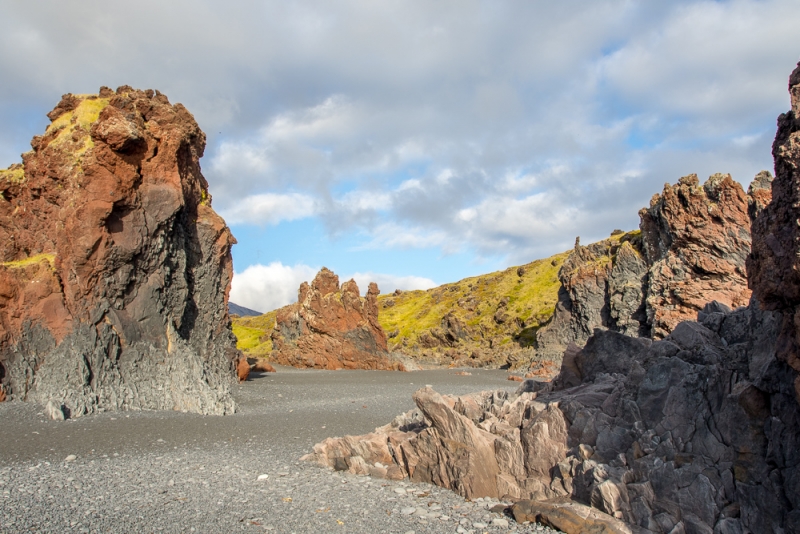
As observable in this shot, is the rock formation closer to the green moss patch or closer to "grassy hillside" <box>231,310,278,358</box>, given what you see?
the green moss patch

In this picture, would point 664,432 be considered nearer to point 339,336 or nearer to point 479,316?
point 339,336

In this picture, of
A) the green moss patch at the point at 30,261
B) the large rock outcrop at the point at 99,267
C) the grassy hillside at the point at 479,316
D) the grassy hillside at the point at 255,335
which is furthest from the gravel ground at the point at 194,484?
the grassy hillside at the point at 255,335

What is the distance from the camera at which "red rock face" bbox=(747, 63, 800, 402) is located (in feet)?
19.9

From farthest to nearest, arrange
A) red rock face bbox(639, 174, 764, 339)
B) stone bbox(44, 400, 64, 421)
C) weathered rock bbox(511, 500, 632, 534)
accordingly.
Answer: red rock face bbox(639, 174, 764, 339)
stone bbox(44, 400, 64, 421)
weathered rock bbox(511, 500, 632, 534)

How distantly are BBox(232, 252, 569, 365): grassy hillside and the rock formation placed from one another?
4263cm

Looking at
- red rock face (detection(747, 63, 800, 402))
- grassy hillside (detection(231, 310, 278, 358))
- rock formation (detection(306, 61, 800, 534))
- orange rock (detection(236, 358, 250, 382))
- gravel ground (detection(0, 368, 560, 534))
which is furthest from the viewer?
grassy hillside (detection(231, 310, 278, 358))

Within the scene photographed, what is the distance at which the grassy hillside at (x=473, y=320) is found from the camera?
61.5 metres

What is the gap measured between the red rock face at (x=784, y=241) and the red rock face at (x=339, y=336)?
39.7 meters

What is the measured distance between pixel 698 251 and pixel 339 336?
1184 inches

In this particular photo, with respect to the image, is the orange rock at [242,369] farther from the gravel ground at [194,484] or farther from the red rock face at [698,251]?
the red rock face at [698,251]

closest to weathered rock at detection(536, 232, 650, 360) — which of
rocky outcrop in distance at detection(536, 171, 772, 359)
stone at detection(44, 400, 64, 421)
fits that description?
rocky outcrop in distance at detection(536, 171, 772, 359)

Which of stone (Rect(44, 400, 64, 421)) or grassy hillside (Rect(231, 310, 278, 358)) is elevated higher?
grassy hillside (Rect(231, 310, 278, 358))

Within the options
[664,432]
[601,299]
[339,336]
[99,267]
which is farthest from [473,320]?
[664,432]

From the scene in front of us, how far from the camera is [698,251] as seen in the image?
30.8 m
